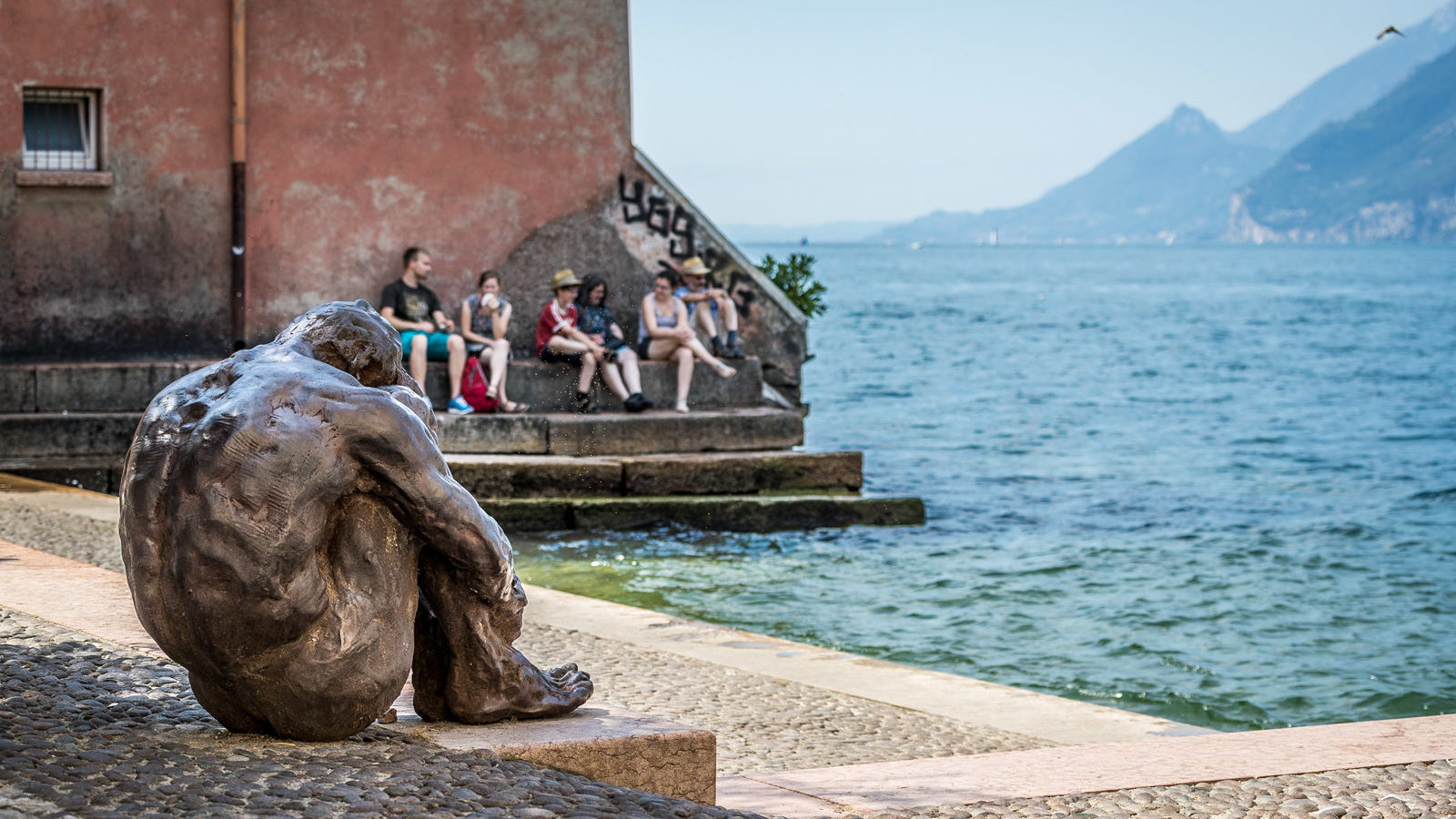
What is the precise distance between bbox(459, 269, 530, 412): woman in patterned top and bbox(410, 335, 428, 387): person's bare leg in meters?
0.43

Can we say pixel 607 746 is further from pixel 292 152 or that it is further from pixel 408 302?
pixel 292 152

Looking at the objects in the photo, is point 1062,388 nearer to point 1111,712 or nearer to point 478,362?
point 478,362

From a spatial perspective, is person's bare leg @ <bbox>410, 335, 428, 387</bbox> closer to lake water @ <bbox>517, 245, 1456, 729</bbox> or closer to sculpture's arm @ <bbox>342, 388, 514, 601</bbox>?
lake water @ <bbox>517, 245, 1456, 729</bbox>

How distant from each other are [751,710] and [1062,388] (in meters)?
29.5

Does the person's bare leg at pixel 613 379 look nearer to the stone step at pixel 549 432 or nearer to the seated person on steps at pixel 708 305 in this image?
the stone step at pixel 549 432

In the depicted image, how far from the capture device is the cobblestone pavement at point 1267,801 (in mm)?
4895

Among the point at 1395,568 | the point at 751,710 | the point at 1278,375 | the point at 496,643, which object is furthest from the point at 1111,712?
the point at 1278,375

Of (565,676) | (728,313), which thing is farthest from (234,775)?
(728,313)

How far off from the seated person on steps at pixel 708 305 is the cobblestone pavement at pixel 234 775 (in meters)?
11.2

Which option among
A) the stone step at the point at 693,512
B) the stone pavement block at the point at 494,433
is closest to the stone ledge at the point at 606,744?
the stone step at the point at 693,512

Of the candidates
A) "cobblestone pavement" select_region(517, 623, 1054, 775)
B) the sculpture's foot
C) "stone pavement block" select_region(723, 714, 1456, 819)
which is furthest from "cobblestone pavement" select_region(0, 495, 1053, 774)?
the sculpture's foot

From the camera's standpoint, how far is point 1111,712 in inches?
290

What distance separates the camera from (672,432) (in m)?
14.2

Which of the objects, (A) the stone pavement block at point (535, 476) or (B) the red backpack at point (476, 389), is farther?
(B) the red backpack at point (476, 389)
